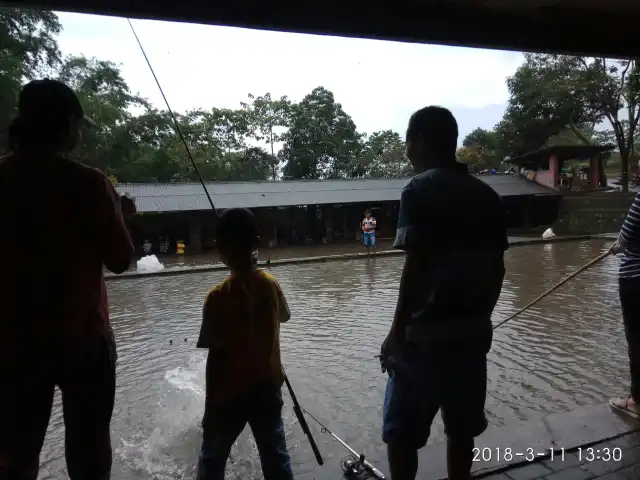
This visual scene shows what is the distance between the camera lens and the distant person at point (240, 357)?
181cm

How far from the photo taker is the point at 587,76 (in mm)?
24250

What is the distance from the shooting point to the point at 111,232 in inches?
59.5

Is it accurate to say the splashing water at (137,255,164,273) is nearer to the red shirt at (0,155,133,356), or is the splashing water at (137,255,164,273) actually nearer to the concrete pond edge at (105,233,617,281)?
the concrete pond edge at (105,233,617,281)

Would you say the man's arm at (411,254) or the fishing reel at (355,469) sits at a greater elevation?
the man's arm at (411,254)

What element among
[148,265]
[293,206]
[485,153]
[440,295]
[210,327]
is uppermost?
[485,153]

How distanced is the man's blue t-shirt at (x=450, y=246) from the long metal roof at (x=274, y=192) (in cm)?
1796

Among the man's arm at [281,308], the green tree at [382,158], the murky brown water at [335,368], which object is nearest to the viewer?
the man's arm at [281,308]

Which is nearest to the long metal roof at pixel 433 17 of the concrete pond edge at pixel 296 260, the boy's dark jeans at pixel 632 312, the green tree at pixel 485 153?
the boy's dark jeans at pixel 632 312

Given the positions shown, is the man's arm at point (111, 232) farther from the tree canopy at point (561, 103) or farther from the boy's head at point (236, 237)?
the tree canopy at point (561, 103)

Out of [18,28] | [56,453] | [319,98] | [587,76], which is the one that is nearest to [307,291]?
[56,453]

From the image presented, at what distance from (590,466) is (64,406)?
2.33m
